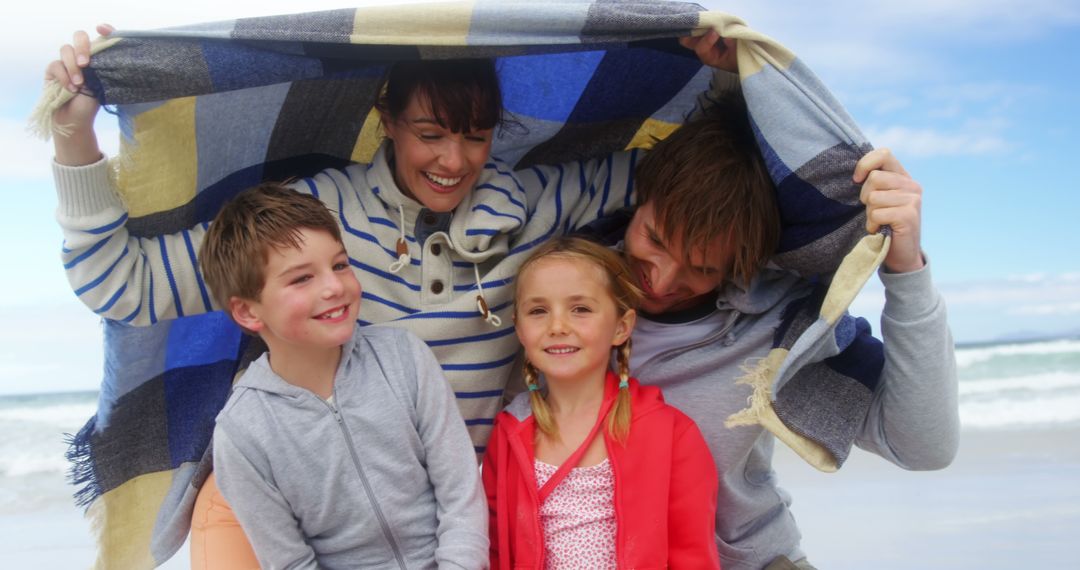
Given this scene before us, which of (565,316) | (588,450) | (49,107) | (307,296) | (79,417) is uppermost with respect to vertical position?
(49,107)

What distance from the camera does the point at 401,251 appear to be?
210cm

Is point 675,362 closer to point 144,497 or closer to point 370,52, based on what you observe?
point 370,52

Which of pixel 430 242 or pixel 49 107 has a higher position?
pixel 49 107

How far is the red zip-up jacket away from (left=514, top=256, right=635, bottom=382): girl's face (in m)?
0.13

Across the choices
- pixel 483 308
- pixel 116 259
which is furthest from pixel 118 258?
pixel 483 308

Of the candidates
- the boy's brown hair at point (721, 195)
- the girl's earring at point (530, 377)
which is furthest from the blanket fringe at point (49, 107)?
the boy's brown hair at point (721, 195)

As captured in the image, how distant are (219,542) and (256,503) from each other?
0.66 feet

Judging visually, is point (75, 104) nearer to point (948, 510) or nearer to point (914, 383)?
point (914, 383)

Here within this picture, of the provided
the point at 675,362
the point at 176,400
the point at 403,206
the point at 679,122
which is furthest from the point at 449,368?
the point at 679,122

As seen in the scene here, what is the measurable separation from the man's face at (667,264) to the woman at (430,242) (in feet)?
0.77

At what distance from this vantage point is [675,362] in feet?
7.18

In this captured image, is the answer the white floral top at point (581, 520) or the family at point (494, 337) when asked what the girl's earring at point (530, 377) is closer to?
the family at point (494, 337)

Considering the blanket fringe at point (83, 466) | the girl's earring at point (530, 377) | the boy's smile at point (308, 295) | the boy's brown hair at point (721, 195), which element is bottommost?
the blanket fringe at point (83, 466)

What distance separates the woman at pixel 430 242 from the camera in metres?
1.97
